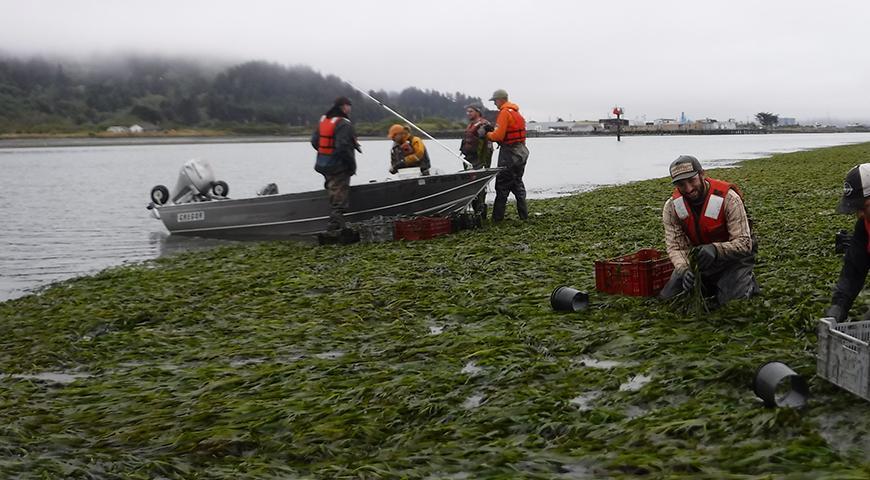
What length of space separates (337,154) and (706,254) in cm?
839

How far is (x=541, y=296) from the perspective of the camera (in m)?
8.37

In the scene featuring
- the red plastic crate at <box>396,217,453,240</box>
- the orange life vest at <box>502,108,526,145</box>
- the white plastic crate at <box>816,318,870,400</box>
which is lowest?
the red plastic crate at <box>396,217,453,240</box>

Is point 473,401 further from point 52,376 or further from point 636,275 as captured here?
point 52,376

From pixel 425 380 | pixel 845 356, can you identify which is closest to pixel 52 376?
pixel 425 380

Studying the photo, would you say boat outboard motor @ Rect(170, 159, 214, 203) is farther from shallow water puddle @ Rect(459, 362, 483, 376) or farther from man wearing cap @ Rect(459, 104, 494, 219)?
shallow water puddle @ Rect(459, 362, 483, 376)

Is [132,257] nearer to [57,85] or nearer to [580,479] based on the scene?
[580,479]

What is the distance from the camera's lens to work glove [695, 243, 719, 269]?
6547 mm

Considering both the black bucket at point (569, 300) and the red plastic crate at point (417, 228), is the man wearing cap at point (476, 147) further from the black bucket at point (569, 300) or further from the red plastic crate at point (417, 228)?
the black bucket at point (569, 300)

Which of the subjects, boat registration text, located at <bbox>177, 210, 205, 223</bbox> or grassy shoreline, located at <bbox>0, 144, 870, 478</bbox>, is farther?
boat registration text, located at <bbox>177, 210, 205, 223</bbox>

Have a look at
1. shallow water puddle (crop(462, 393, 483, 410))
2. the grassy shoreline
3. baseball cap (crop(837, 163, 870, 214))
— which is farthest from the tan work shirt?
shallow water puddle (crop(462, 393, 483, 410))

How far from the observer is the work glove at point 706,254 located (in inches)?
258

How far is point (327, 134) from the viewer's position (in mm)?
13844

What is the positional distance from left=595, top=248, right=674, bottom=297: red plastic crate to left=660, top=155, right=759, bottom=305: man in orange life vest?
1.69 ft

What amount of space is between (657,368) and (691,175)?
1731 mm
